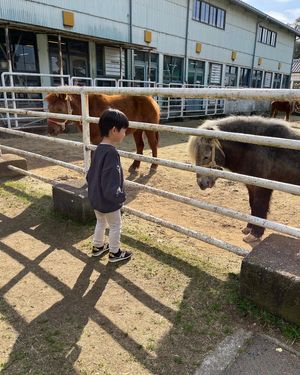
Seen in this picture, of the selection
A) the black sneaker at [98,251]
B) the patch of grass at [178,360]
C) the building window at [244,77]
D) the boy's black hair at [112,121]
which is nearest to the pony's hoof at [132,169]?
the black sneaker at [98,251]

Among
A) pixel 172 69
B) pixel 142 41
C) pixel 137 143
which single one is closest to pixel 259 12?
pixel 172 69

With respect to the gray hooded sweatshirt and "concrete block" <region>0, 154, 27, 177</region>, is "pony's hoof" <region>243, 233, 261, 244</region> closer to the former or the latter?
the gray hooded sweatshirt

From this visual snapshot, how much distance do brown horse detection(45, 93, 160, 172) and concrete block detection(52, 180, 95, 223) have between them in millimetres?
1649

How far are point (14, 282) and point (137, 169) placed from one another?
4012 mm

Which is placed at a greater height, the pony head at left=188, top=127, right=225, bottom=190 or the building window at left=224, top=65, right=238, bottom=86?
the building window at left=224, top=65, right=238, bottom=86

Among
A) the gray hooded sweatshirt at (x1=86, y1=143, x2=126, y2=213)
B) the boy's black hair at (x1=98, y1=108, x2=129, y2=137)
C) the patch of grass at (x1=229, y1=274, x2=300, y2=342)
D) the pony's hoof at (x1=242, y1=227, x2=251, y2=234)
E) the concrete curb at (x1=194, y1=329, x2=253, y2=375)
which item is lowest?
the pony's hoof at (x1=242, y1=227, x2=251, y2=234)

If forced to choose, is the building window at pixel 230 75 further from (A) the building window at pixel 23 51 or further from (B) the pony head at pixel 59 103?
(B) the pony head at pixel 59 103

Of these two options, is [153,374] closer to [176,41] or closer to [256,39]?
[176,41]

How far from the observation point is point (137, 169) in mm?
6254

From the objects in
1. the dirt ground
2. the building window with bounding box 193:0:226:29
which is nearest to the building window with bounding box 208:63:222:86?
the building window with bounding box 193:0:226:29

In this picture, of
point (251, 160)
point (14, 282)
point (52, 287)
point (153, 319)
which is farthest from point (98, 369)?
point (251, 160)

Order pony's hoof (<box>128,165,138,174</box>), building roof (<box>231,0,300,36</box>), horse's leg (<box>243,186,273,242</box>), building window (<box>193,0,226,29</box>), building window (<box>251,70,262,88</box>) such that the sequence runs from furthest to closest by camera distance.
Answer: building window (<box>251,70,262,88</box>), building roof (<box>231,0,300,36</box>), building window (<box>193,0,226,29</box>), pony's hoof (<box>128,165,138,174</box>), horse's leg (<box>243,186,273,242</box>)

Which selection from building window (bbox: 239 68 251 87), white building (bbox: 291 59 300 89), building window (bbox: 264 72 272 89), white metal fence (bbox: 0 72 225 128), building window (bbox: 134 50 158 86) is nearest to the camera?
white metal fence (bbox: 0 72 225 128)

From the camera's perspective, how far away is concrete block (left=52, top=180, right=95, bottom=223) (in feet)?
11.2
